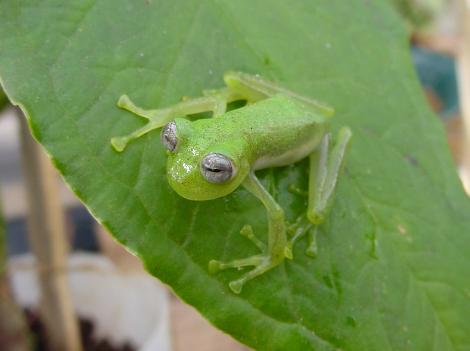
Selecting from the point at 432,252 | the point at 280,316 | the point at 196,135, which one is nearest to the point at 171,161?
the point at 196,135

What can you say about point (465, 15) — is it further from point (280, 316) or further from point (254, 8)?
point (280, 316)

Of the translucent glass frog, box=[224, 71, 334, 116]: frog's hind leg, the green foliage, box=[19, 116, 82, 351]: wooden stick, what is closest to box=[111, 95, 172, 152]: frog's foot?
the translucent glass frog

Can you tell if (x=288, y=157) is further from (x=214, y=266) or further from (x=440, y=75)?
(x=440, y=75)

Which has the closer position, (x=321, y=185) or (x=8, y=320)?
(x=321, y=185)

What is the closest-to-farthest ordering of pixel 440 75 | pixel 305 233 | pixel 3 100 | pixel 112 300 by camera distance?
pixel 305 233 < pixel 3 100 < pixel 112 300 < pixel 440 75

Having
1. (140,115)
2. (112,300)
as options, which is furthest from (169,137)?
(112,300)

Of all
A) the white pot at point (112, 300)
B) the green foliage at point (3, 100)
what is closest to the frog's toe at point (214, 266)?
the green foliage at point (3, 100)

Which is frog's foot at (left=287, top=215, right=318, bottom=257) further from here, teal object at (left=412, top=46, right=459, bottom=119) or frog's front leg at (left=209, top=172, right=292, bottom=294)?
teal object at (left=412, top=46, right=459, bottom=119)

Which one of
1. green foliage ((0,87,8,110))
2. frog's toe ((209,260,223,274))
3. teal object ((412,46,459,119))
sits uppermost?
frog's toe ((209,260,223,274))
